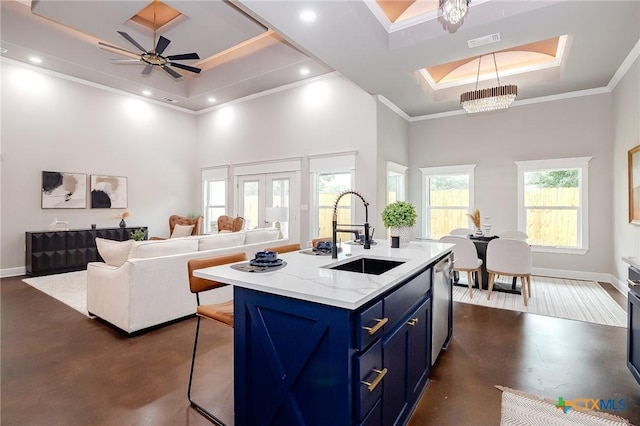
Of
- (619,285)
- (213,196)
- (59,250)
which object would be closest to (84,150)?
(59,250)

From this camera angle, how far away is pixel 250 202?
7562 mm

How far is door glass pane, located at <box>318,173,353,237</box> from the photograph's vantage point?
607cm

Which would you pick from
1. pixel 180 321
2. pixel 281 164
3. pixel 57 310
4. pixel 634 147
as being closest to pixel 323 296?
pixel 180 321

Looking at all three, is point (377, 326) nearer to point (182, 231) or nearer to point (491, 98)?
point (491, 98)

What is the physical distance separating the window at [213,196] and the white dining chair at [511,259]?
6.23 metres

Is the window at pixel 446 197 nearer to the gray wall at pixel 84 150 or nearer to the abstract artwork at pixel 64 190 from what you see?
the gray wall at pixel 84 150

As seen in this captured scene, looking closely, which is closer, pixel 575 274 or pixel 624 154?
pixel 624 154

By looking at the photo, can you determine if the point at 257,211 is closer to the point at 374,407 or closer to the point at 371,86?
the point at 371,86

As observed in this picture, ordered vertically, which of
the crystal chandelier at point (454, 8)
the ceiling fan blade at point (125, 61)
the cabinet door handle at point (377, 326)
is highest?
the ceiling fan blade at point (125, 61)

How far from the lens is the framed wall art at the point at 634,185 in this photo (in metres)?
4.12

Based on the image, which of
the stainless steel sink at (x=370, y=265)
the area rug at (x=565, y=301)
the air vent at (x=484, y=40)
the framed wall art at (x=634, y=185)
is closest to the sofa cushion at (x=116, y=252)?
the stainless steel sink at (x=370, y=265)

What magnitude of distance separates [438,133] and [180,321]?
6222 millimetres

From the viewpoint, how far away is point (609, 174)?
5355 mm

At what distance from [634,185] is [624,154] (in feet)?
2.54
